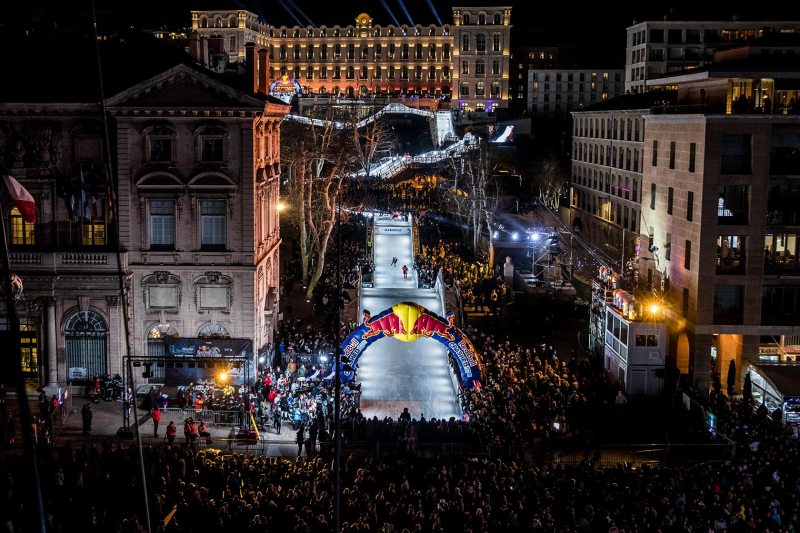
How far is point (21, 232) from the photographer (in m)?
40.5

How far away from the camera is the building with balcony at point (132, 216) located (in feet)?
129

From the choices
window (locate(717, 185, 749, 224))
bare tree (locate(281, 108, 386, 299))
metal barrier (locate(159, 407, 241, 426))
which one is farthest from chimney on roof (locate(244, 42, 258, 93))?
window (locate(717, 185, 749, 224))

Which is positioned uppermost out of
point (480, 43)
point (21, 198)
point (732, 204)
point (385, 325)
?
point (480, 43)

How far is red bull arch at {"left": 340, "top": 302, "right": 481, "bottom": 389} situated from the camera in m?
35.1

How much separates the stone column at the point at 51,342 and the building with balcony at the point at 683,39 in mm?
82747

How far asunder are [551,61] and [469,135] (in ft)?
209

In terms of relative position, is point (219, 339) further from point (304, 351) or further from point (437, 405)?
point (437, 405)

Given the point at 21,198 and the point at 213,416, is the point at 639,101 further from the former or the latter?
the point at 21,198

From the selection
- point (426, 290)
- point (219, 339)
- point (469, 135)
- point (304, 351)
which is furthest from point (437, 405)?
point (469, 135)

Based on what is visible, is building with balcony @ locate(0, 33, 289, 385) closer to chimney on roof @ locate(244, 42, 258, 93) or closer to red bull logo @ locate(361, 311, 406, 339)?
chimney on roof @ locate(244, 42, 258, 93)

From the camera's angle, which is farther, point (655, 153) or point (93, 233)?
point (655, 153)

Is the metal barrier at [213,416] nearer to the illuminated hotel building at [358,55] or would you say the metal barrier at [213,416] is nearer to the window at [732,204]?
the window at [732,204]

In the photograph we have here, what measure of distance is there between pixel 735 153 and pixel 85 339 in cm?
3149

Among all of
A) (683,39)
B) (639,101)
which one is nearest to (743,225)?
(639,101)
